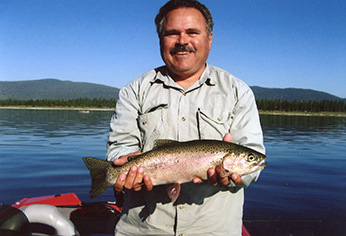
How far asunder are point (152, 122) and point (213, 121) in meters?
0.76

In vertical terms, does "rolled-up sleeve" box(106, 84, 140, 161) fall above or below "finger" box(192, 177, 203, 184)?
above

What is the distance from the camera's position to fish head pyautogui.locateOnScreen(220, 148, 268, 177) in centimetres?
357

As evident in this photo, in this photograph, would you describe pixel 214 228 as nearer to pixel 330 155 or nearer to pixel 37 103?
pixel 330 155

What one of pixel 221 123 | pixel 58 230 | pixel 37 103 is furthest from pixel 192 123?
pixel 37 103

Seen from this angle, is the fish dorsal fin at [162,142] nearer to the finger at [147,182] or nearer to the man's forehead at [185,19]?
the finger at [147,182]

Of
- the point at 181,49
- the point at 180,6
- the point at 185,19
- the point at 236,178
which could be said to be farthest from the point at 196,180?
the point at 180,6

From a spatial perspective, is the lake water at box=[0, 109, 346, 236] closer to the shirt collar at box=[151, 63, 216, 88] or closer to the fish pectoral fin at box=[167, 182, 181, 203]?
the fish pectoral fin at box=[167, 182, 181, 203]

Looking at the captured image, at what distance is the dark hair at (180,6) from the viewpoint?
3.88m

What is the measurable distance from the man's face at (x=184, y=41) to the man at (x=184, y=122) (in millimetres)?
12

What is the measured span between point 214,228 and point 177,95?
5.41 feet

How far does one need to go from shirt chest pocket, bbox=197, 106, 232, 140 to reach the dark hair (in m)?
1.08

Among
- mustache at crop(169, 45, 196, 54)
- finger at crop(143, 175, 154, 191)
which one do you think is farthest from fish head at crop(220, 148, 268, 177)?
mustache at crop(169, 45, 196, 54)

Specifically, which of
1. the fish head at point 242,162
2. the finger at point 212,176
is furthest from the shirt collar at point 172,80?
the finger at point 212,176

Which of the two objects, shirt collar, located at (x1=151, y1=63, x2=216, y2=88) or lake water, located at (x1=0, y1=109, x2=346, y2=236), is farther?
lake water, located at (x1=0, y1=109, x2=346, y2=236)
